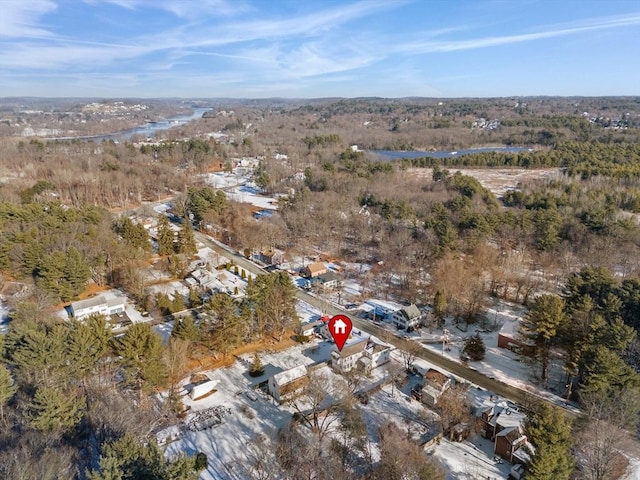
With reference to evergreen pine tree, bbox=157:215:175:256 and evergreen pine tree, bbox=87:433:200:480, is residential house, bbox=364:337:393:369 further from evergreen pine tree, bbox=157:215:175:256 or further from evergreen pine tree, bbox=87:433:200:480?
evergreen pine tree, bbox=157:215:175:256

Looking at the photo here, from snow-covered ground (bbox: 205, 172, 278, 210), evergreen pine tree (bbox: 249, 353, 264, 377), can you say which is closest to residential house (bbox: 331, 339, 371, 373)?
evergreen pine tree (bbox: 249, 353, 264, 377)

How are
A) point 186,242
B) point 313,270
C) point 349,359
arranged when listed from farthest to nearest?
1. point 186,242
2. point 313,270
3. point 349,359

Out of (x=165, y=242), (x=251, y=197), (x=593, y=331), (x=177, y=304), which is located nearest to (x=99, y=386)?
(x=177, y=304)

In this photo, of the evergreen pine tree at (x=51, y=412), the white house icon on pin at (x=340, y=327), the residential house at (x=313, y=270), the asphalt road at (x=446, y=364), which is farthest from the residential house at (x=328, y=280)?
the evergreen pine tree at (x=51, y=412)

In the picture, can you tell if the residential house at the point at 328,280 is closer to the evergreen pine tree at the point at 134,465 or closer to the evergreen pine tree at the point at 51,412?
the evergreen pine tree at the point at 51,412

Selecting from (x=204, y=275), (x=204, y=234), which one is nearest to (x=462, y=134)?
(x=204, y=234)

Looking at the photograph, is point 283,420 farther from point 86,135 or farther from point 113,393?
point 86,135

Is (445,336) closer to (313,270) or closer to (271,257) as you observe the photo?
(313,270)
